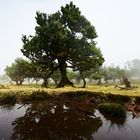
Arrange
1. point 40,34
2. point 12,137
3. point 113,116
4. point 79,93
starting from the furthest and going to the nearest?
point 40,34
point 79,93
point 113,116
point 12,137

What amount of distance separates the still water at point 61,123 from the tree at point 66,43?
22.5m

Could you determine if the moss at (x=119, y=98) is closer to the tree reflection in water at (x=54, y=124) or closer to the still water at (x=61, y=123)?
the still water at (x=61, y=123)

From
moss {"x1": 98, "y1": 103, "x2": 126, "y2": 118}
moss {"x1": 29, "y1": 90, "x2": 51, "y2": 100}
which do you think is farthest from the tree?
moss {"x1": 98, "y1": 103, "x2": 126, "y2": 118}

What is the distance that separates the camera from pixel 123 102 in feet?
86.8

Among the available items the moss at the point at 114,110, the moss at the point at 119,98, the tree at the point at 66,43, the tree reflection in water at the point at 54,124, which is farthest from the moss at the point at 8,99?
the tree at the point at 66,43

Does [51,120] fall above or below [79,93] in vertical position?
below

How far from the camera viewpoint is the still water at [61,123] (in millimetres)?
16062

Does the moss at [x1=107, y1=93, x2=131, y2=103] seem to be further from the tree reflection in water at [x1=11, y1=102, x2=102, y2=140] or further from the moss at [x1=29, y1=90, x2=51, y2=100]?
the moss at [x1=29, y1=90, x2=51, y2=100]

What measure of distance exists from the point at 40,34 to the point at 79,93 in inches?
837

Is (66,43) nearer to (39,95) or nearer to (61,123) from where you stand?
(39,95)

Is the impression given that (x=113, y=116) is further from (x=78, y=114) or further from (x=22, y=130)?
(x=22, y=130)

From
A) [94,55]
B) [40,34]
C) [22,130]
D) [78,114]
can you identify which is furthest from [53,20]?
[22,130]

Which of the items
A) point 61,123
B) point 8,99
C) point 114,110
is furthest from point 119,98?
point 8,99

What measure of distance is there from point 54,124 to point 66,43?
3057 centimetres
